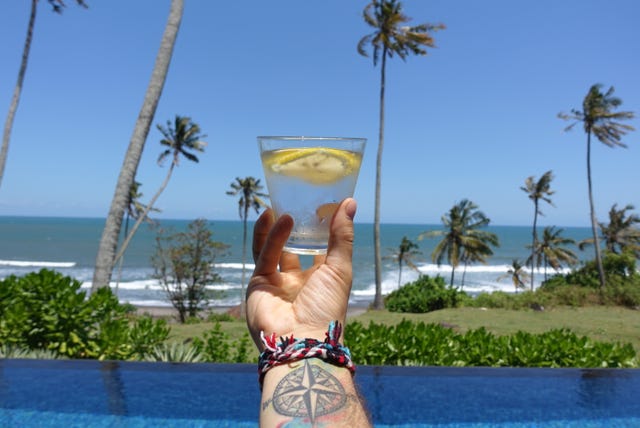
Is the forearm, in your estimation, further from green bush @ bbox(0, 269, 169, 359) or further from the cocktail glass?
green bush @ bbox(0, 269, 169, 359)

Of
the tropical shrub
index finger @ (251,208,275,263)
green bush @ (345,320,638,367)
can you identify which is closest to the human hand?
index finger @ (251,208,275,263)

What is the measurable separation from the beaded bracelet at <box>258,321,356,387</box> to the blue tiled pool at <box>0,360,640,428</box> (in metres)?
2.09

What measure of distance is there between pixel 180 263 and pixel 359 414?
19.6 meters

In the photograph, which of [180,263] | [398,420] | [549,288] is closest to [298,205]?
[398,420]

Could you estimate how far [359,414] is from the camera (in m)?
1.41

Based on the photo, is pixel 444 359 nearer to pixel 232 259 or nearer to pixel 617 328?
pixel 617 328

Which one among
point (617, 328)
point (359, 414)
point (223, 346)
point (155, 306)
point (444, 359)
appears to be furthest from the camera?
point (155, 306)

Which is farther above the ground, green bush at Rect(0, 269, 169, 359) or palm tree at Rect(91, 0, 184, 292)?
palm tree at Rect(91, 0, 184, 292)

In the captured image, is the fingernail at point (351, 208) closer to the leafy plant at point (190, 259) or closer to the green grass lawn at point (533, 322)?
the green grass lawn at point (533, 322)

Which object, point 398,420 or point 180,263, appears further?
point 180,263

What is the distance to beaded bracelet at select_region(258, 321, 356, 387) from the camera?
4.79 ft

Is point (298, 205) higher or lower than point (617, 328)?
higher

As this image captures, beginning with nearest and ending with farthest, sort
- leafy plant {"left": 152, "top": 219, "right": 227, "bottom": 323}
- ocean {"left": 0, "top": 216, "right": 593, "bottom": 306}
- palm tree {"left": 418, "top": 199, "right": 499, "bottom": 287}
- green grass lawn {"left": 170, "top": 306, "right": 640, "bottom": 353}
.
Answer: green grass lawn {"left": 170, "top": 306, "right": 640, "bottom": 353} → leafy plant {"left": 152, "top": 219, "right": 227, "bottom": 323} → palm tree {"left": 418, "top": 199, "right": 499, "bottom": 287} → ocean {"left": 0, "top": 216, "right": 593, "bottom": 306}

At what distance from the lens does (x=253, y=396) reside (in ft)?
13.2
